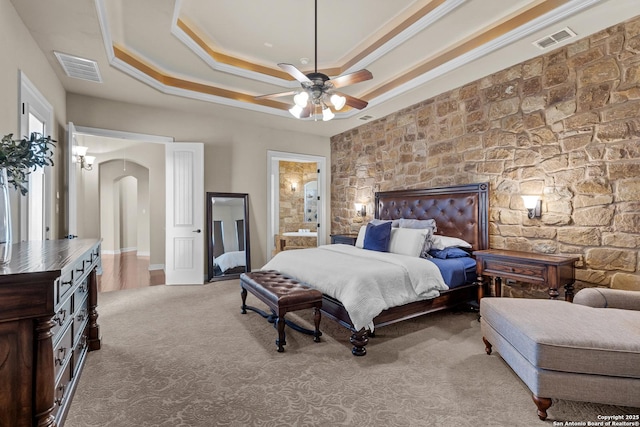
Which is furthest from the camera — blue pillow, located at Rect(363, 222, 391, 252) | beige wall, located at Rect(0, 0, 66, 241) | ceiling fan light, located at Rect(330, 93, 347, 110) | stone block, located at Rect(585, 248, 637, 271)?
blue pillow, located at Rect(363, 222, 391, 252)

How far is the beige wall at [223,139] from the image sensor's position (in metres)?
4.57

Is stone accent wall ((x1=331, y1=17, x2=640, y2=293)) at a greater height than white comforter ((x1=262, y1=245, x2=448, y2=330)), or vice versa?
stone accent wall ((x1=331, y1=17, x2=640, y2=293))

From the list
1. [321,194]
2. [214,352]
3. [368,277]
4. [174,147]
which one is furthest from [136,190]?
[368,277]

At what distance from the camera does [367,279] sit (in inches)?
108

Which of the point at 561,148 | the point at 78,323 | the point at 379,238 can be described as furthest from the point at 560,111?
the point at 78,323

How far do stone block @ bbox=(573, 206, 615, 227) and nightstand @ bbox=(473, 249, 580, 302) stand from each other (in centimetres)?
38

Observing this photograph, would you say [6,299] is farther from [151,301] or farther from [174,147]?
[174,147]

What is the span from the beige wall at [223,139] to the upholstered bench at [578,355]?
184 inches

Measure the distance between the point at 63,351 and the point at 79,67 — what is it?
331 centimetres

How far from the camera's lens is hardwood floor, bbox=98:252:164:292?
502 cm

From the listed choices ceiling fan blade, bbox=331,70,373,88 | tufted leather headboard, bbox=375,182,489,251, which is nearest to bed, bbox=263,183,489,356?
tufted leather headboard, bbox=375,182,489,251

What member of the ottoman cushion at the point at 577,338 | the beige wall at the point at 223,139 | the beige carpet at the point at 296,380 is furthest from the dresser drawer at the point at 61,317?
the beige wall at the point at 223,139

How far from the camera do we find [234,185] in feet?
18.7

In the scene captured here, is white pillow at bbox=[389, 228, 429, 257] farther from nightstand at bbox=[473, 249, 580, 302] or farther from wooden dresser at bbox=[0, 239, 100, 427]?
wooden dresser at bbox=[0, 239, 100, 427]
